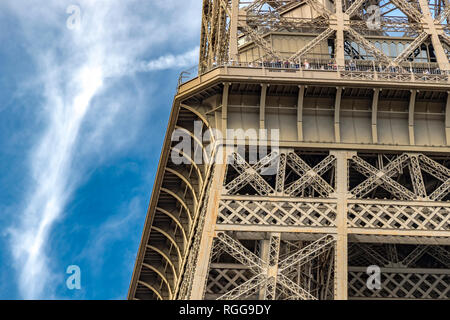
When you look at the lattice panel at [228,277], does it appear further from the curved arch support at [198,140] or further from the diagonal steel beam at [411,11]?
the diagonal steel beam at [411,11]

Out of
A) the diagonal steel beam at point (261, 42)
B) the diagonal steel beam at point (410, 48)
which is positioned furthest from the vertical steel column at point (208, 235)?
the diagonal steel beam at point (410, 48)

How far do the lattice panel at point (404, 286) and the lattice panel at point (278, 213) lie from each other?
21.9 ft

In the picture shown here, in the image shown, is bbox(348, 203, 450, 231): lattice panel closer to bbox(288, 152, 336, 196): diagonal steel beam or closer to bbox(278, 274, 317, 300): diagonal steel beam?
bbox(288, 152, 336, 196): diagonal steel beam

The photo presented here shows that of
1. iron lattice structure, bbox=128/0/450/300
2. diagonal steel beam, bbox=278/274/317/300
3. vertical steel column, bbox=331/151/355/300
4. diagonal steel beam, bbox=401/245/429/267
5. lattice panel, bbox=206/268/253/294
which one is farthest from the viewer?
diagonal steel beam, bbox=401/245/429/267

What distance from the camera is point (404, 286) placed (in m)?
41.7

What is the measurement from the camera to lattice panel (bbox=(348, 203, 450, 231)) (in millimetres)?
34344

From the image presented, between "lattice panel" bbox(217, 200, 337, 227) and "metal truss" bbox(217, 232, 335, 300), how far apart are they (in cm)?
75

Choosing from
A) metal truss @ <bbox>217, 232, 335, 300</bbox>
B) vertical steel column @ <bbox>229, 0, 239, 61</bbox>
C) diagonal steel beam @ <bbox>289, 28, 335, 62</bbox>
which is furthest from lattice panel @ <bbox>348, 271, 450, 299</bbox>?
vertical steel column @ <bbox>229, 0, 239, 61</bbox>

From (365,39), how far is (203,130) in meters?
9.22

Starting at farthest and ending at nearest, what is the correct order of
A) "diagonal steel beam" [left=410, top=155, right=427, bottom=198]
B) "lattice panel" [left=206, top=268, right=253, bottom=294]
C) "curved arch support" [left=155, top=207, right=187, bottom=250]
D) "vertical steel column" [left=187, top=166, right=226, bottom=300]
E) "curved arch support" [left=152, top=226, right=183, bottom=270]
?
"curved arch support" [left=152, top=226, right=183, bottom=270] < "curved arch support" [left=155, top=207, right=187, bottom=250] < "diagonal steel beam" [left=410, top=155, right=427, bottom=198] < "lattice panel" [left=206, top=268, right=253, bottom=294] < "vertical steel column" [left=187, top=166, right=226, bottom=300]

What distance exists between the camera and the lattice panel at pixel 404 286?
130 feet

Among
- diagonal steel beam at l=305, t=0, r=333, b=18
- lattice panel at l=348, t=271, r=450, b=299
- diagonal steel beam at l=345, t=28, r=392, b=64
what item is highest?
diagonal steel beam at l=305, t=0, r=333, b=18

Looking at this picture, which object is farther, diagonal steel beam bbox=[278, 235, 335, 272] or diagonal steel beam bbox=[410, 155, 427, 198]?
diagonal steel beam bbox=[410, 155, 427, 198]

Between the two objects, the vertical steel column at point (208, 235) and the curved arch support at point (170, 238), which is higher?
the curved arch support at point (170, 238)
